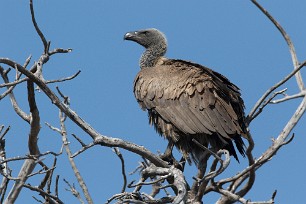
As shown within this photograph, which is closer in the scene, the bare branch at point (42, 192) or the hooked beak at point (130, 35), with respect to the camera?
the bare branch at point (42, 192)

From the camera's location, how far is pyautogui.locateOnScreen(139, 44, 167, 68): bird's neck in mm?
8633

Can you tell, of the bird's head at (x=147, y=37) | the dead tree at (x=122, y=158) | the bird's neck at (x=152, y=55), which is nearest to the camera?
the dead tree at (x=122, y=158)

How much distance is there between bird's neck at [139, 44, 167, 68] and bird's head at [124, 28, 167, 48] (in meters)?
0.08

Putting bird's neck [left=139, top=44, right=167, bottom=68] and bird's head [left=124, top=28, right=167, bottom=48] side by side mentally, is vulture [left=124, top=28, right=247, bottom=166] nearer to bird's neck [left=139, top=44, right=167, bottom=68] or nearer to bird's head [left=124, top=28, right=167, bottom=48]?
bird's neck [left=139, top=44, right=167, bottom=68]

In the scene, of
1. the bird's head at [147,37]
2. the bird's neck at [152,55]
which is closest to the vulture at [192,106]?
the bird's neck at [152,55]

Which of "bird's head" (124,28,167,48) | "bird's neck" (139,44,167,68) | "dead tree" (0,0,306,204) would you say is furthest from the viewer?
"bird's head" (124,28,167,48)

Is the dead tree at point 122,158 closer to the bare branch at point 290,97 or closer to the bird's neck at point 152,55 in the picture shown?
the bare branch at point 290,97

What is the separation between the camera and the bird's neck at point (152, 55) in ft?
28.3

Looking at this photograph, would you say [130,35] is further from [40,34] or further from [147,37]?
[40,34]

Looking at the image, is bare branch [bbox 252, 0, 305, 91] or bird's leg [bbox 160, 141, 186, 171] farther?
bird's leg [bbox 160, 141, 186, 171]

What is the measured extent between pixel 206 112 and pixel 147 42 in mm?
2173

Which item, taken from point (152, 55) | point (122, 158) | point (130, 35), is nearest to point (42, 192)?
point (122, 158)

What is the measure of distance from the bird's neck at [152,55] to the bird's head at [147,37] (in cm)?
8

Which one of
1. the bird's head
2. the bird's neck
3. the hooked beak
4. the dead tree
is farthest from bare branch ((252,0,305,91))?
the hooked beak
